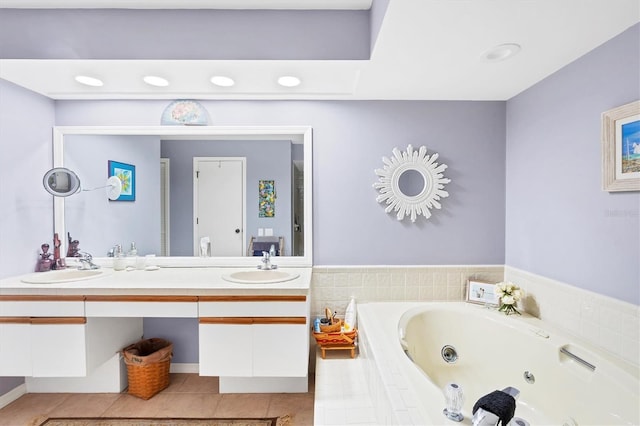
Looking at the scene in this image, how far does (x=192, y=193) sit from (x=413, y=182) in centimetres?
166

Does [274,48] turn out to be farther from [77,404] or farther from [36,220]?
[77,404]

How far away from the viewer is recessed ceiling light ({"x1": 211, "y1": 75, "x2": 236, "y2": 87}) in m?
2.04

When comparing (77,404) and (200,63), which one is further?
(77,404)

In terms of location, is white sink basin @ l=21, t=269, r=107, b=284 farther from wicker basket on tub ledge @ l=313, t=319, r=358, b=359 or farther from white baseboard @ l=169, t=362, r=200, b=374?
wicker basket on tub ledge @ l=313, t=319, r=358, b=359

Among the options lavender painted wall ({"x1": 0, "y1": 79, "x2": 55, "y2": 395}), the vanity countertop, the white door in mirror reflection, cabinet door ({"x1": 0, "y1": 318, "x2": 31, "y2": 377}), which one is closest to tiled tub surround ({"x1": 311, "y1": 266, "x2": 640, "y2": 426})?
the vanity countertop

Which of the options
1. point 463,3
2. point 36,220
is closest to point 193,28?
point 463,3

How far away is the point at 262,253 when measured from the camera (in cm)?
243

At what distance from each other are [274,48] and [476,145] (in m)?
1.60

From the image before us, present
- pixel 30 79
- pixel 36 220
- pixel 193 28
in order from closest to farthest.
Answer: pixel 193 28, pixel 30 79, pixel 36 220

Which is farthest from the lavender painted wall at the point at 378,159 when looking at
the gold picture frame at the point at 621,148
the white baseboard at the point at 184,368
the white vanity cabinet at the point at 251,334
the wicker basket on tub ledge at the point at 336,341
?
the white baseboard at the point at 184,368

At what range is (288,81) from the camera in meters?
2.10

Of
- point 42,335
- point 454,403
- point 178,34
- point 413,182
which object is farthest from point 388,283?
point 42,335

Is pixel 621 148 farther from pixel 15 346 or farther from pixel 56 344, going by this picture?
pixel 15 346

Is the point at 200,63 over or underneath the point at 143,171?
over
